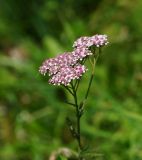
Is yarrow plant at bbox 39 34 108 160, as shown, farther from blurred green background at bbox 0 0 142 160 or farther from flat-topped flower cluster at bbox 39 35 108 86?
blurred green background at bbox 0 0 142 160

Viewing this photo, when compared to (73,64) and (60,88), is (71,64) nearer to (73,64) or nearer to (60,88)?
(73,64)

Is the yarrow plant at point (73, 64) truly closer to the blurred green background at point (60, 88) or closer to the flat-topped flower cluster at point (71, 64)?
the flat-topped flower cluster at point (71, 64)

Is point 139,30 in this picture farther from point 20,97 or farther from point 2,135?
point 2,135

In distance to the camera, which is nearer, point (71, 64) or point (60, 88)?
point (71, 64)

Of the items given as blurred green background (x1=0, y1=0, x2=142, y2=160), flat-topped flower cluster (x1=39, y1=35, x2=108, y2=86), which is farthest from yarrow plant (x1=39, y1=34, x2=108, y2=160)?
blurred green background (x1=0, y1=0, x2=142, y2=160)

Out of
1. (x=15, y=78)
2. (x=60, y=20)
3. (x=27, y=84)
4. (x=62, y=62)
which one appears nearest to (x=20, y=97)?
(x=15, y=78)

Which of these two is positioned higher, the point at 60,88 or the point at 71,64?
the point at 60,88

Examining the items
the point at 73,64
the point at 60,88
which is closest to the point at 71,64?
the point at 73,64
